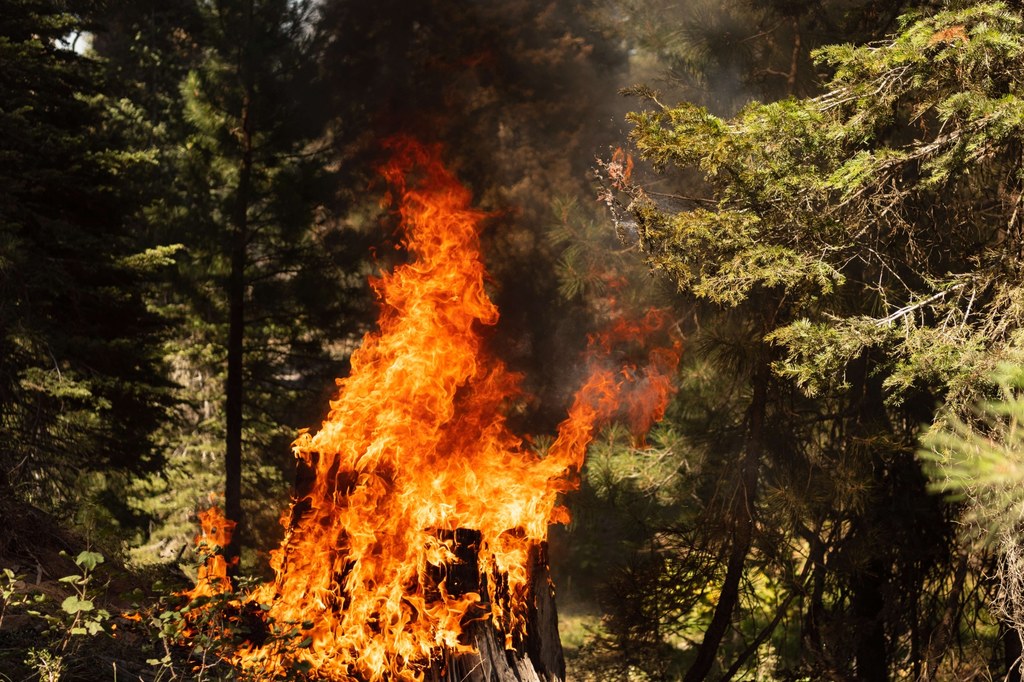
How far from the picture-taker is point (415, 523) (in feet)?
23.9

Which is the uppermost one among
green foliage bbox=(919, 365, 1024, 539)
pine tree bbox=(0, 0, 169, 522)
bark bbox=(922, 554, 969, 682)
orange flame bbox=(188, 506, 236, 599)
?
pine tree bbox=(0, 0, 169, 522)

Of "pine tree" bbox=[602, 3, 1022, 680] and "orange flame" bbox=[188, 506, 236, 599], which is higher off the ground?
"pine tree" bbox=[602, 3, 1022, 680]

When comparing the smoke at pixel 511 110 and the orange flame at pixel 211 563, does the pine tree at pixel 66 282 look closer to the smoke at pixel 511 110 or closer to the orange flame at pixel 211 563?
the orange flame at pixel 211 563

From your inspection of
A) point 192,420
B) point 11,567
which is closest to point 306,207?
point 192,420

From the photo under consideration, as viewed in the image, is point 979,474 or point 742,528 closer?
point 979,474

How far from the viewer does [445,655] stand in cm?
718

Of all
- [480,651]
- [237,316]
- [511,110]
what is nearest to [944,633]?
[480,651]

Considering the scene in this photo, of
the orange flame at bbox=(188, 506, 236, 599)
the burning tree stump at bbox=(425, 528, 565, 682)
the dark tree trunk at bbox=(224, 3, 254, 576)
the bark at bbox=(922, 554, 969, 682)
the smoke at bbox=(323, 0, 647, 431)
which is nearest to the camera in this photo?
the orange flame at bbox=(188, 506, 236, 599)

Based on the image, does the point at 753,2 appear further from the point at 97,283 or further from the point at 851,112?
the point at 97,283

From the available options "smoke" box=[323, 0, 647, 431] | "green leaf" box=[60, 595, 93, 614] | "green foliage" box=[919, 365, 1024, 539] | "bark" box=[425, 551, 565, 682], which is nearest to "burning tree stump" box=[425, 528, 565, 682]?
"bark" box=[425, 551, 565, 682]

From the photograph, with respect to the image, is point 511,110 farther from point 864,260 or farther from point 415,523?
point 415,523

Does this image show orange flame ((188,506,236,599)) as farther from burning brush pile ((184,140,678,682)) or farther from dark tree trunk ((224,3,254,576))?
dark tree trunk ((224,3,254,576))

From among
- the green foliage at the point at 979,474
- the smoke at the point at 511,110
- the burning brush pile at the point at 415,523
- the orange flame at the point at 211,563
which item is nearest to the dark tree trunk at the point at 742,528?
the green foliage at the point at 979,474

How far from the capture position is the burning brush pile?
7.19m
